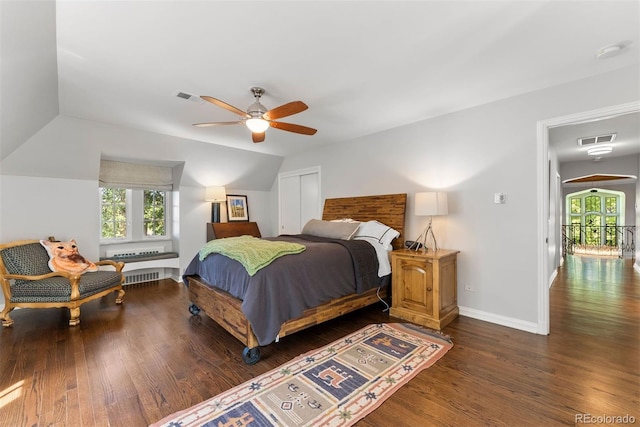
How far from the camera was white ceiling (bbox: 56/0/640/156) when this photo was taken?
1.77 meters

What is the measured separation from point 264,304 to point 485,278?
100 inches

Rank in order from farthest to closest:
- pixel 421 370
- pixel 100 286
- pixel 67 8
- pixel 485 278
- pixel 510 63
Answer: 1. pixel 100 286
2. pixel 485 278
3. pixel 510 63
4. pixel 421 370
5. pixel 67 8

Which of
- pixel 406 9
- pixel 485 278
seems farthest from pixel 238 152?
pixel 485 278

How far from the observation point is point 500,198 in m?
3.17

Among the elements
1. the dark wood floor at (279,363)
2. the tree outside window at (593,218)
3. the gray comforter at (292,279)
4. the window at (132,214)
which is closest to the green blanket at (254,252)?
the gray comforter at (292,279)

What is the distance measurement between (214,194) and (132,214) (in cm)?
151

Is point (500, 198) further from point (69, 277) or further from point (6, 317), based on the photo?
point (6, 317)

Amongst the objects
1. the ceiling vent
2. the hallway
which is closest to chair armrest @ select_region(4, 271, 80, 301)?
the hallway

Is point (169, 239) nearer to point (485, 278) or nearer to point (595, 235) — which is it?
point (485, 278)

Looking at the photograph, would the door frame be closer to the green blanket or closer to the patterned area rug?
the patterned area rug

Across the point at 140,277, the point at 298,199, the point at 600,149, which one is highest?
the point at 600,149

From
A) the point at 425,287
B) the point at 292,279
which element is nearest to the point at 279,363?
the point at 292,279

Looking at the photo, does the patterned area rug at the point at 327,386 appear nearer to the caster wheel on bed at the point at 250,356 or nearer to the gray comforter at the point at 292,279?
the caster wheel on bed at the point at 250,356

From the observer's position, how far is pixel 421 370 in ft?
7.34
